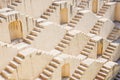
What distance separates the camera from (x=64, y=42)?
11.4m

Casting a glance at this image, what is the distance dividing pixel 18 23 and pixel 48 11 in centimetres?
243

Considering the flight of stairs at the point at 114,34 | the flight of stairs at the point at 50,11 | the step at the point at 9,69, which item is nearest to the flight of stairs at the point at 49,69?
the step at the point at 9,69

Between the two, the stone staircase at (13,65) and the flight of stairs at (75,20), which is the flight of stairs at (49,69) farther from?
the flight of stairs at (75,20)

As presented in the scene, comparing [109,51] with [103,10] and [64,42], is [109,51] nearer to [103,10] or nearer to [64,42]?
[103,10]

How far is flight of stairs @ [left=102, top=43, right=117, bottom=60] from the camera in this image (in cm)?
1333

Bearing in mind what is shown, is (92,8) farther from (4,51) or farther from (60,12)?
(4,51)

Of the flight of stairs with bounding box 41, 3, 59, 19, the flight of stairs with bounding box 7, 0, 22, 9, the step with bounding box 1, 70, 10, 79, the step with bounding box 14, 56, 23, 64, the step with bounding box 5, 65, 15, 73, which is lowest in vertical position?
the step with bounding box 1, 70, 10, 79

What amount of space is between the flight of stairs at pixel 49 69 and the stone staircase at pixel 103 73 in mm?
3610

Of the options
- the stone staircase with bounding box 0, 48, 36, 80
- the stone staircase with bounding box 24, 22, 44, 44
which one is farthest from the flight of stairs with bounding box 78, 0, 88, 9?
the stone staircase with bounding box 0, 48, 36, 80

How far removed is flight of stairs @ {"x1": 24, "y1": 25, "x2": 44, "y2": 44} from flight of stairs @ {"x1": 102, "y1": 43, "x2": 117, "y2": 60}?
5.13 metres

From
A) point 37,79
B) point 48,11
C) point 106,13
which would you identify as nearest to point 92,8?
point 106,13

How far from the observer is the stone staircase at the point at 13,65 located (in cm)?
853

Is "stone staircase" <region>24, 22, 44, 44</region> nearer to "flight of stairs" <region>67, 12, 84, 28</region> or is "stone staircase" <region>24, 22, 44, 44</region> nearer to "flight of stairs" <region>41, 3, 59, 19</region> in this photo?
"flight of stairs" <region>41, 3, 59, 19</region>

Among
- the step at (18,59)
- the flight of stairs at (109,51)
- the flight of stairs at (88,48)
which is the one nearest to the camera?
the step at (18,59)
